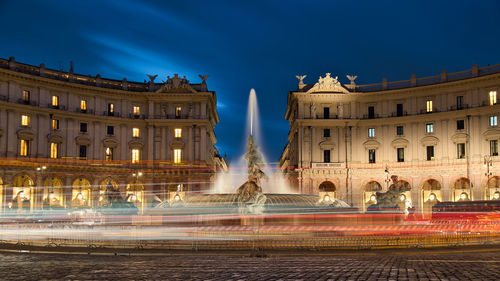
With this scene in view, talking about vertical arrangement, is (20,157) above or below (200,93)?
below

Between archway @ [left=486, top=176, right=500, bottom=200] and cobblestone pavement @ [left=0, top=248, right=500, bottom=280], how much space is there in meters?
45.6

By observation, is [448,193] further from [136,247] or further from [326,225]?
[136,247]

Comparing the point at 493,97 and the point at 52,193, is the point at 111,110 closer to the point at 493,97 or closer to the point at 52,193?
the point at 52,193

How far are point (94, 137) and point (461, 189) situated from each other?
47.0 meters

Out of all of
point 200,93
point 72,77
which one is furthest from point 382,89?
point 72,77

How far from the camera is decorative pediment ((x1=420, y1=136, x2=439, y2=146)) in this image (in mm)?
68438

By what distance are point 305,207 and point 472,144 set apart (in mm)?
39870

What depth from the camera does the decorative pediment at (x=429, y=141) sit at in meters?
68.4

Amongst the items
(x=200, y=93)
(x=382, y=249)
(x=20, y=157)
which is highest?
(x=200, y=93)

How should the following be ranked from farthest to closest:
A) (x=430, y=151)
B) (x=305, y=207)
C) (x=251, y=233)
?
(x=430, y=151) → (x=305, y=207) → (x=251, y=233)

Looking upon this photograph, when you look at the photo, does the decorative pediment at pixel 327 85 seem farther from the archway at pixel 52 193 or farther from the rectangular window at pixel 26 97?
the rectangular window at pixel 26 97

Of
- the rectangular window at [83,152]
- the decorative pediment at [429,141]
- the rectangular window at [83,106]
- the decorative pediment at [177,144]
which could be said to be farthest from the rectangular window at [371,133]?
the rectangular window at [83,106]

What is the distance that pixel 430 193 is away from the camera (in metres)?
67.9

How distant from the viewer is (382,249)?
21.5 m
